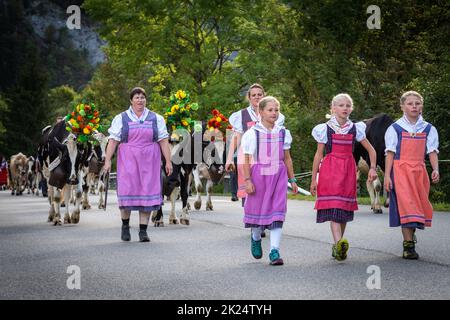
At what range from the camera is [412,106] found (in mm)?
9781

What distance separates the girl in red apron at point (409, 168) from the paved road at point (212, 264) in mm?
473

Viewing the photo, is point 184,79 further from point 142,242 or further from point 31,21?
point 31,21

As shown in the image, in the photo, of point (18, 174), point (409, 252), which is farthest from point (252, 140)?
point (18, 174)

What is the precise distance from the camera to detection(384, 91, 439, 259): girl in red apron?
971 cm

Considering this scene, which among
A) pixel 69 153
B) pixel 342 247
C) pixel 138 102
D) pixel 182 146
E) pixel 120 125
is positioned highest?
pixel 138 102

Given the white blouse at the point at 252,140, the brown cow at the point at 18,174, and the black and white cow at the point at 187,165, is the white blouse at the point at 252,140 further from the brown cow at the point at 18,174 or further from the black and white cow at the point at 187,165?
the brown cow at the point at 18,174

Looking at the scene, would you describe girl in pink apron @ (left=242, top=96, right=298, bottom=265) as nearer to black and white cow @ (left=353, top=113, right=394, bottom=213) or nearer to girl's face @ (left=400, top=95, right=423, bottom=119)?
girl's face @ (left=400, top=95, right=423, bottom=119)

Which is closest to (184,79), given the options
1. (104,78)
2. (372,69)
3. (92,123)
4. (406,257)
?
(372,69)

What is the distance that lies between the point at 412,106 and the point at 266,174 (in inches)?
75.4

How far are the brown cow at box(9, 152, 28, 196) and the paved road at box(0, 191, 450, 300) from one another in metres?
23.2

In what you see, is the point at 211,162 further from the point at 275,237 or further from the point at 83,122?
the point at 275,237

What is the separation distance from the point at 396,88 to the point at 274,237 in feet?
86.7

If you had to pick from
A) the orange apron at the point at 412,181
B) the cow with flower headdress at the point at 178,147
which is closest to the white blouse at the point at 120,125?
the cow with flower headdress at the point at 178,147

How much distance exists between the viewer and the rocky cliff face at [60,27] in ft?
575
